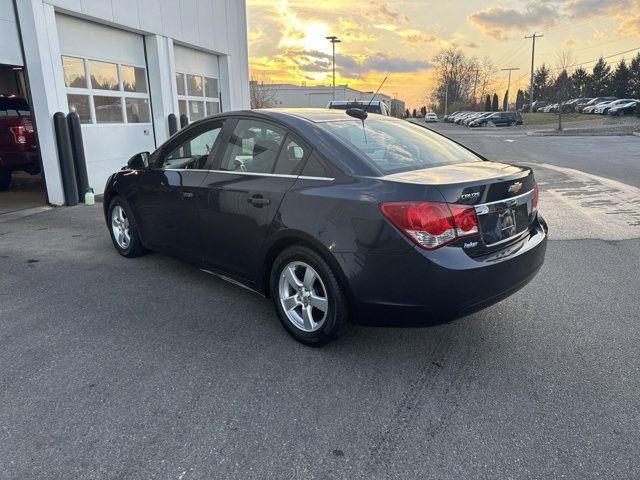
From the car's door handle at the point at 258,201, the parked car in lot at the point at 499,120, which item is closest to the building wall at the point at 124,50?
the car's door handle at the point at 258,201

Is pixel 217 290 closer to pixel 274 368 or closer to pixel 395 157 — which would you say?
pixel 274 368

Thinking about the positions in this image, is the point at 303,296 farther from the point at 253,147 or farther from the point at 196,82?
the point at 196,82

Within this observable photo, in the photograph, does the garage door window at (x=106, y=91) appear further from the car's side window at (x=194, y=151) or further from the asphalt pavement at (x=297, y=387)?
the car's side window at (x=194, y=151)

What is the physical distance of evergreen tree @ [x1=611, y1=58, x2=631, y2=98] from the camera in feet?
237

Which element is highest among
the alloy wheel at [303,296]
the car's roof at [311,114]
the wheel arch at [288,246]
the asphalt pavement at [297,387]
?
the car's roof at [311,114]

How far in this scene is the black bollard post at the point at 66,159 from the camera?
8.19 meters

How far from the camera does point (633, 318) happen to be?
3.79 m

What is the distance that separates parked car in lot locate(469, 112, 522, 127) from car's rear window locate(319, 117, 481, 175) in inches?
2083

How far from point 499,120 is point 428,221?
54.6m

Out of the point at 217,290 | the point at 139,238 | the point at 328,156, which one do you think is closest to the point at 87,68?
the point at 139,238

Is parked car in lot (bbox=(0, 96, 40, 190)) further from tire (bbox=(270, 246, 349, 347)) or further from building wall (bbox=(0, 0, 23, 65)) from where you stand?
tire (bbox=(270, 246, 349, 347))

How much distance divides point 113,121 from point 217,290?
7.27 metres

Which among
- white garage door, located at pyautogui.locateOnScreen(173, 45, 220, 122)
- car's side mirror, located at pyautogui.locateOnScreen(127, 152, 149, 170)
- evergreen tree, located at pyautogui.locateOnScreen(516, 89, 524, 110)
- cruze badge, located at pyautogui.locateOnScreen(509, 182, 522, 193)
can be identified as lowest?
cruze badge, located at pyautogui.locateOnScreen(509, 182, 522, 193)

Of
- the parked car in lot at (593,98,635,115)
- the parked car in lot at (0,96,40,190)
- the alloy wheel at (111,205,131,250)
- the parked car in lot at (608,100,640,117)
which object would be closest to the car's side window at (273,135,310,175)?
the alloy wheel at (111,205,131,250)
